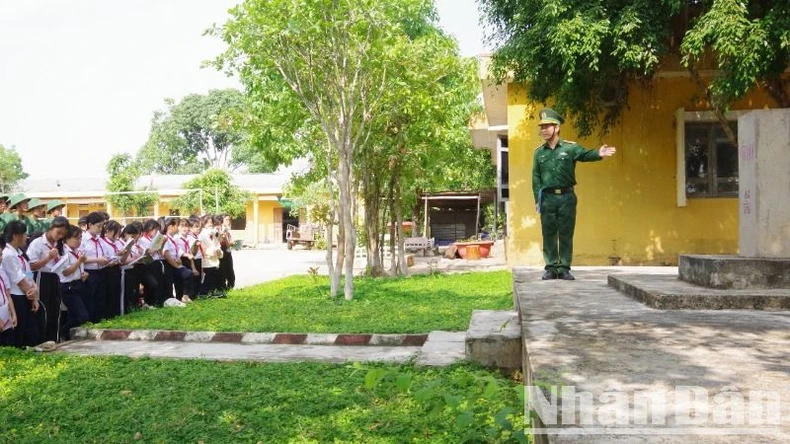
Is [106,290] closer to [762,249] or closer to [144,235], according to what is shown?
[144,235]

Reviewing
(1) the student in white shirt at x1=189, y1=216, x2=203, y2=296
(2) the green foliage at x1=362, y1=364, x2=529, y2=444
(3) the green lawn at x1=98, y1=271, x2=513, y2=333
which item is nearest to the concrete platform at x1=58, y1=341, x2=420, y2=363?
(3) the green lawn at x1=98, y1=271, x2=513, y2=333

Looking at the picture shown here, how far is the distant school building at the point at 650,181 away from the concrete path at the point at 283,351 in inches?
298

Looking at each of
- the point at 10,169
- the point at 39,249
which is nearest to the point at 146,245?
the point at 39,249

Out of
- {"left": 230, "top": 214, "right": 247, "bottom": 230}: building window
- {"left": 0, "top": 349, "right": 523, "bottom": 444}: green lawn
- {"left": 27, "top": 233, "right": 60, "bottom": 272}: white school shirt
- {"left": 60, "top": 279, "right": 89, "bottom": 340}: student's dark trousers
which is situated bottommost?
{"left": 0, "top": 349, "right": 523, "bottom": 444}: green lawn

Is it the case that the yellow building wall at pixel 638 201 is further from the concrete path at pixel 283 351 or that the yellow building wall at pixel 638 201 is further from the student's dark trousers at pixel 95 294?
the student's dark trousers at pixel 95 294

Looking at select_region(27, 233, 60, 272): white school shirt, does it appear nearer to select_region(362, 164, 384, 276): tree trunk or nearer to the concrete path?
the concrete path

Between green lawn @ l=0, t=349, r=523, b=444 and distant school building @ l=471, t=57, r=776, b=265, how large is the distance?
9056 millimetres

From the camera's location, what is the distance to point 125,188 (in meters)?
36.9

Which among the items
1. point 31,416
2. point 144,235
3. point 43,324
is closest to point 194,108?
point 144,235

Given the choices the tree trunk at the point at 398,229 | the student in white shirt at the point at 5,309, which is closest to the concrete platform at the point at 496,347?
the student in white shirt at the point at 5,309

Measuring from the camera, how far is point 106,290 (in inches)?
361

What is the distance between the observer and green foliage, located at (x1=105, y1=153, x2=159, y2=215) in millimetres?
35487

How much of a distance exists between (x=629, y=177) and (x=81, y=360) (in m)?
10.5

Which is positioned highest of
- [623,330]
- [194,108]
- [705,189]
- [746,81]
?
[194,108]
